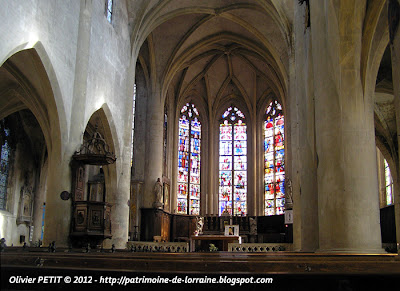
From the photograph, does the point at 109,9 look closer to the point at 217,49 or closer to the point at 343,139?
the point at 217,49

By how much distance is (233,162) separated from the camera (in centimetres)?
3052

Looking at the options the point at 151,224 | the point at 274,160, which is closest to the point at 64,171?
the point at 151,224

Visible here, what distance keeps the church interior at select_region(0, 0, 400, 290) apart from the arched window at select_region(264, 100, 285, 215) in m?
0.09

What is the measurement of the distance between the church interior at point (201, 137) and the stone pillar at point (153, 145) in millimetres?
90

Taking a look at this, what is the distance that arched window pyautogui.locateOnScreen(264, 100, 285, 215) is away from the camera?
28.0 metres

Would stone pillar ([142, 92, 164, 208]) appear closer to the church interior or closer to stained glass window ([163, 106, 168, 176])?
the church interior

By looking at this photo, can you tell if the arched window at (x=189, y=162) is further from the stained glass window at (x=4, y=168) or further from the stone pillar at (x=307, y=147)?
the stone pillar at (x=307, y=147)

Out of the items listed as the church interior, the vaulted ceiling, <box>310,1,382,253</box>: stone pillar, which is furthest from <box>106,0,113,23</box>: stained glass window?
<box>310,1,382,253</box>: stone pillar

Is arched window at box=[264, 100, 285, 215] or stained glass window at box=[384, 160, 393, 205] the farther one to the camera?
arched window at box=[264, 100, 285, 215]

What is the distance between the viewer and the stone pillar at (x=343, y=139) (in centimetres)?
726

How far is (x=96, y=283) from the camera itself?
255 cm

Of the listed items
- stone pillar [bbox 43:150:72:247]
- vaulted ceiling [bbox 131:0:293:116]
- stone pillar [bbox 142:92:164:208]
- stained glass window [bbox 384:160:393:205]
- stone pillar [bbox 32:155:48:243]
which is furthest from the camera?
stone pillar [bbox 142:92:164:208]

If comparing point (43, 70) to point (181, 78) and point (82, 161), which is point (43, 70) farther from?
point (181, 78)

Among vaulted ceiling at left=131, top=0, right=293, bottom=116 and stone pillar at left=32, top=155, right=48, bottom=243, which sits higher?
vaulted ceiling at left=131, top=0, right=293, bottom=116
